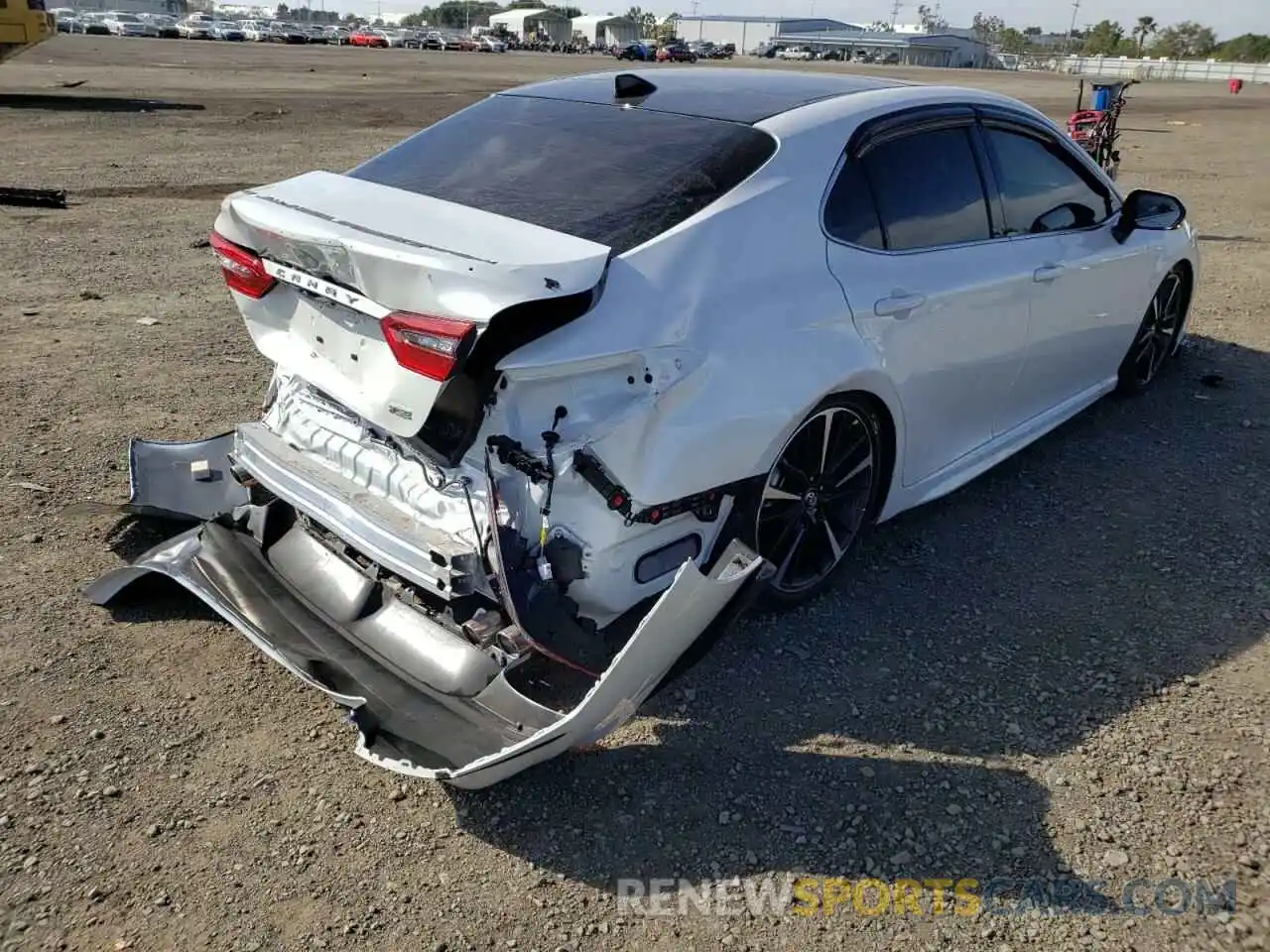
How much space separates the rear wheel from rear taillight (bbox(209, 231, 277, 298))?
69.0 inches

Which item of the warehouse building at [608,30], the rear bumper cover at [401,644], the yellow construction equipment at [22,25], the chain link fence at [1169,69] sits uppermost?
the warehouse building at [608,30]

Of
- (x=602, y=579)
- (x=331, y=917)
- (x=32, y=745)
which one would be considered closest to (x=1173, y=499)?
(x=602, y=579)

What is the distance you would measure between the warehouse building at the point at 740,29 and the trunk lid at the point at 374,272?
452 feet

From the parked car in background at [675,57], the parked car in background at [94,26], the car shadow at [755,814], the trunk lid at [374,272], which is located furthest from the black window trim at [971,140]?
the parked car in background at [94,26]

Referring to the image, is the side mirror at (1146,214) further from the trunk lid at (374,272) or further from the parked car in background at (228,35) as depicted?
the parked car in background at (228,35)

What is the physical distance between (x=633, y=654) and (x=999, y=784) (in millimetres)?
1228

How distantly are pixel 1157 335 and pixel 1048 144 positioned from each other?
193 centimetres

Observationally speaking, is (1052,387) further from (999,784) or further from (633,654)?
(633,654)

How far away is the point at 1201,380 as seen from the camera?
6293 mm

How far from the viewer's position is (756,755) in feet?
9.96

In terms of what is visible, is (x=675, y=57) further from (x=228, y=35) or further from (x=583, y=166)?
(x=583, y=166)

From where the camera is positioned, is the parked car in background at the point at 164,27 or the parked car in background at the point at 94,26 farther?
the parked car in background at the point at 164,27

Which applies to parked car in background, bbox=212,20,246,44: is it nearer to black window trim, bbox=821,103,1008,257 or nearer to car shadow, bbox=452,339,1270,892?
black window trim, bbox=821,103,1008,257

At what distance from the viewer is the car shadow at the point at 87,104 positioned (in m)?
19.0
